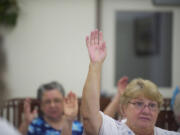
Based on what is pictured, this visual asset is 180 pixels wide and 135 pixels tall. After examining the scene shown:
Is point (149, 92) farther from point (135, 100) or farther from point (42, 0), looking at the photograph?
point (42, 0)

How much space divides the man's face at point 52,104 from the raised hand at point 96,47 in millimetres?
995

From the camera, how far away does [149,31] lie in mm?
3816

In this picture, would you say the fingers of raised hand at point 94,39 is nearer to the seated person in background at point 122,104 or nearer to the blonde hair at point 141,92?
the seated person in background at point 122,104

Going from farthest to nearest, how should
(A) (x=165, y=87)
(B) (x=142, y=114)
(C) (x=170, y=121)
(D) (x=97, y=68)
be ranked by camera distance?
(A) (x=165, y=87) < (C) (x=170, y=121) < (B) (x=142, y=114) < (D) (x=97, y=68)

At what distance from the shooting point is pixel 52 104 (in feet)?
8.23

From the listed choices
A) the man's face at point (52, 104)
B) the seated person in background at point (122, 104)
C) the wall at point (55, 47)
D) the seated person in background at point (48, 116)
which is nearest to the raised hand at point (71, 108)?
the seated person in background at point (122, 104)

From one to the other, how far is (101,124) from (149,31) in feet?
8.06

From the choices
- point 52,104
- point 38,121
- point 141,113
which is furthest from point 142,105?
point 38,121

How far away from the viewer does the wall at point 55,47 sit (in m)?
3.58

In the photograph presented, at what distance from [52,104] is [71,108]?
595 millimetres

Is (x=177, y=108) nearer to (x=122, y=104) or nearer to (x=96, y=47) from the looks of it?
(x=122, y=104)

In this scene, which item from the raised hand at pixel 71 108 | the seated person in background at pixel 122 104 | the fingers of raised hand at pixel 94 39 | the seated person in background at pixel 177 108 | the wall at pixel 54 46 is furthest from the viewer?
the wall at pixel 54 46

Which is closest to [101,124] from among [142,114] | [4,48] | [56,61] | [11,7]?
[142,114]

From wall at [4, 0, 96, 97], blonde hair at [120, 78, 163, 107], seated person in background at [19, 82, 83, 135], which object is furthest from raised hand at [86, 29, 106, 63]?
wall at [4, 0, 96, 97]
